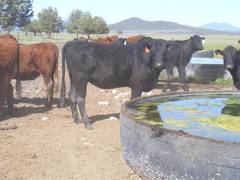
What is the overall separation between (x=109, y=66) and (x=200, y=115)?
2462 millimetres

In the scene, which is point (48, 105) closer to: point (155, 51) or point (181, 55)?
point (155, 51)

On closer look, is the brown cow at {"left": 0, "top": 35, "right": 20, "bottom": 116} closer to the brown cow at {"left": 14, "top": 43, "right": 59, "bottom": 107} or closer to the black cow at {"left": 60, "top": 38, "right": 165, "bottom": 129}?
the brown cow at {"left": 14, "top": 43, "right": 59, "bottom": 107}

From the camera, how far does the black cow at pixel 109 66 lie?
7.70m

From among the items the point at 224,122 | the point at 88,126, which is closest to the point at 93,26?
the point at 88,126

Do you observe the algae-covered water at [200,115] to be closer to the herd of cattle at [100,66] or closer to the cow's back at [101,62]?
the herd of cattle at [100,66]

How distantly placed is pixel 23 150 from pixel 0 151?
0.32 metres

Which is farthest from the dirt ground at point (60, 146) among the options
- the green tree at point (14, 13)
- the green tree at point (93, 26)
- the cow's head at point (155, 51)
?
the green tree at point (93, 26)

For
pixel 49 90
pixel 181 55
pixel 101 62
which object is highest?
pixel 101 62

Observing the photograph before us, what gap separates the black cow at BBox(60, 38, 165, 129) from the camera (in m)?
7.70

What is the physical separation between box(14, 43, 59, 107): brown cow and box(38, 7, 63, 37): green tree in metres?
66.5

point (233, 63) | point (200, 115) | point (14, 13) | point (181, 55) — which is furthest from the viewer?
point (14, 13)

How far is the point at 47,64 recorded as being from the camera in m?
9.49

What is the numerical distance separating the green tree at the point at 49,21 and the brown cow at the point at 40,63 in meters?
66.5

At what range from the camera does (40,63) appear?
9508mm
